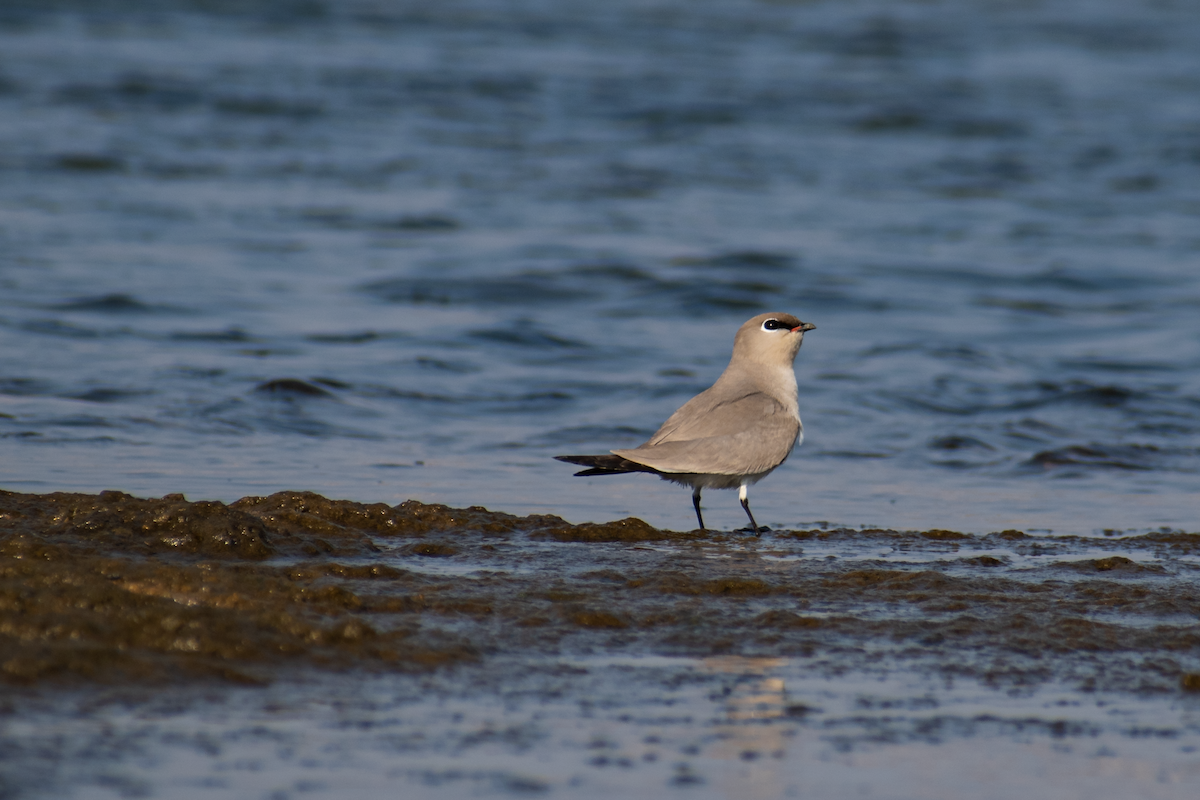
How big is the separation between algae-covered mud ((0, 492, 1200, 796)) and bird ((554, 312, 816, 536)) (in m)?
0.64

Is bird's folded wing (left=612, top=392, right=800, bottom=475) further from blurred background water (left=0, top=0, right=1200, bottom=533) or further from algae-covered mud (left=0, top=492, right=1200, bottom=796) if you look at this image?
algae-covered mud (left=0, top=492, right=1200, bottom=796)

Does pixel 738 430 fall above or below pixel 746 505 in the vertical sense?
above

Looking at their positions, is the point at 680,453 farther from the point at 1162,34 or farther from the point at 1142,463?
the point at 1162,34

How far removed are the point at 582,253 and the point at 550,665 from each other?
33.2 feet

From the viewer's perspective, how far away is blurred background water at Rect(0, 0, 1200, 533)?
7.47 m

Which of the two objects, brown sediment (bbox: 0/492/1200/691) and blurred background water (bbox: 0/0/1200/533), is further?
blurred background water (bbox: 0/0/1200/533)

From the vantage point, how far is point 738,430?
603cm

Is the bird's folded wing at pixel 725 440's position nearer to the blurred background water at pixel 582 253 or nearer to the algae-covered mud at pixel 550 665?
the blurred background water at pixel 582 253

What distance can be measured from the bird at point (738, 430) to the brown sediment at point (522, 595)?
0.29m

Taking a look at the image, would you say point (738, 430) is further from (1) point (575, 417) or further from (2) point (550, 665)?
(1) point (575, 417)

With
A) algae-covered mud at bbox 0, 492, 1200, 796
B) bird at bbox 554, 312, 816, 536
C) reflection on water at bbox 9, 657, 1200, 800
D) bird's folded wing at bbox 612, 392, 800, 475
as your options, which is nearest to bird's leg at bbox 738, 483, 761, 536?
bird at bbox 554, 312, 816, 536

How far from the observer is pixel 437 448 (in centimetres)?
770

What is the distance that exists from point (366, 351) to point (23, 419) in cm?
285

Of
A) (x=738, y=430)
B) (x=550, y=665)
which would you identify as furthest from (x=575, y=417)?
(x=550, y=665)
